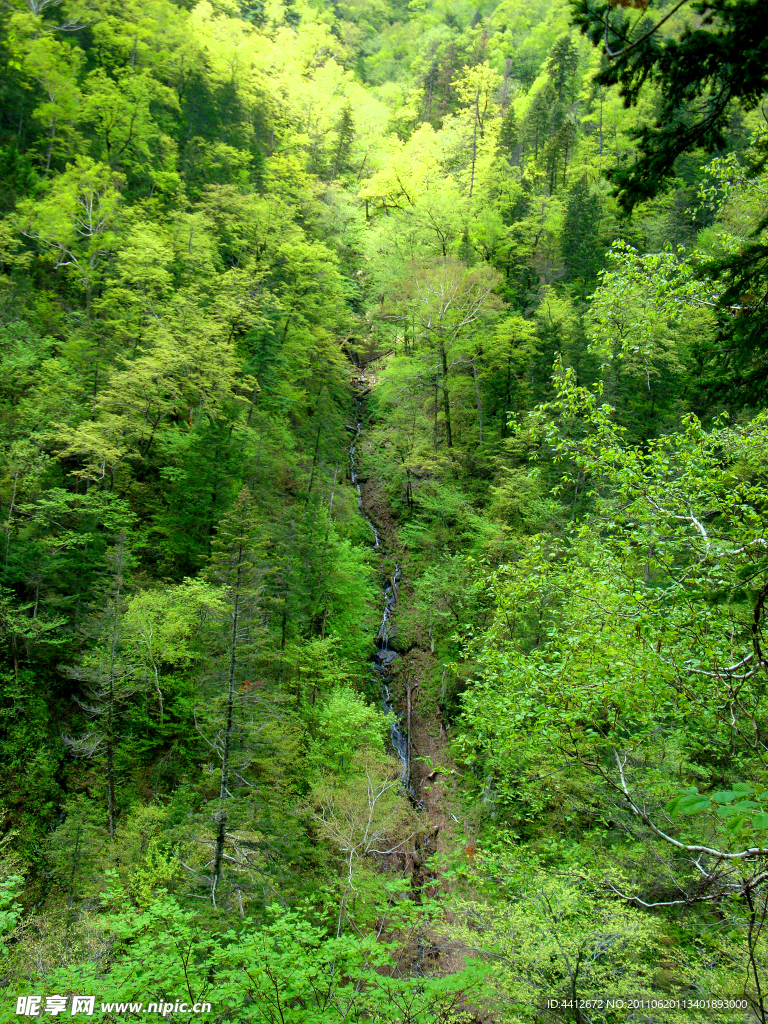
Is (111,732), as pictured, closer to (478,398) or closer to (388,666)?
(388,666)

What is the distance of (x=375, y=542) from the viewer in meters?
24.1

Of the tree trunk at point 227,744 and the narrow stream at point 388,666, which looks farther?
the narrow stream at point 388,666

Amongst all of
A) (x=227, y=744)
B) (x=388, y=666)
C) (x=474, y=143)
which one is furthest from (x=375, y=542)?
(x=474, y=143)

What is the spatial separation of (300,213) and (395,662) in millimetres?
23644

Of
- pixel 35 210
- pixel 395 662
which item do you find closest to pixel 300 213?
pixel 35 210

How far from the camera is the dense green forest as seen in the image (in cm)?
466

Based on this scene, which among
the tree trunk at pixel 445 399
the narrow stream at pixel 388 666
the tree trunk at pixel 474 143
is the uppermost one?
the tree trunk at pixel 474 143

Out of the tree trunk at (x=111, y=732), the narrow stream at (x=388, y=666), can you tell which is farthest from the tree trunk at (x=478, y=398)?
the tree trunk at (x=111, y=732)

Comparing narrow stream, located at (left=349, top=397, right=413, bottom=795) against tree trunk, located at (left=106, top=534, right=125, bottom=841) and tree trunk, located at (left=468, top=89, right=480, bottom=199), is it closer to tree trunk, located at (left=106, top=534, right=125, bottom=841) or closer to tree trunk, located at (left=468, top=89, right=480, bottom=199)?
tree trunk, located at (left=106, top=534, right=125, bottom=841)

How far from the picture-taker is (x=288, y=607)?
1541 cm

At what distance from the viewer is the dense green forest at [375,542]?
4.66 m

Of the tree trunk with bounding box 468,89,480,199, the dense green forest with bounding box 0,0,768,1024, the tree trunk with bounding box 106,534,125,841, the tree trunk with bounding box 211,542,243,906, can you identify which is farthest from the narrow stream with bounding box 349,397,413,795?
the tree trunk with bounding box 468,89,480,199

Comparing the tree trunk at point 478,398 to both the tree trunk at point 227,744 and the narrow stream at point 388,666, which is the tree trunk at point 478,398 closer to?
the narrow stream at point 388,666

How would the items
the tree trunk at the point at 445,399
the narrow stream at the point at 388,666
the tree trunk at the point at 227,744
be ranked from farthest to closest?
the tree trunk at the point at 445,399, the narrow stream at the point at 388,666, the tree trunk at the point at 227,744
